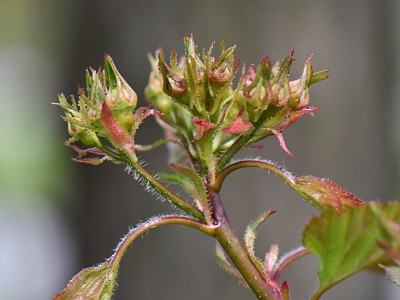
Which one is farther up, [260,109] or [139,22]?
[139,22]

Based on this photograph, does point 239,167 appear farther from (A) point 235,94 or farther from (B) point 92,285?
(B) point 92,285

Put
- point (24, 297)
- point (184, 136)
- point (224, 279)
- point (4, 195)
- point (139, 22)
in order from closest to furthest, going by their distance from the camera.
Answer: point (184, 136), point (224, 279), point (139, 22), point (24, 297), point (4, 195)

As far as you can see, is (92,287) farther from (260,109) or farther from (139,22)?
(139,22)

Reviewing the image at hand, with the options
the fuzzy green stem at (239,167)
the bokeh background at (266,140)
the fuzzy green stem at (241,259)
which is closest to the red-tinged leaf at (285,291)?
the fuzzy green stem at (241,259)

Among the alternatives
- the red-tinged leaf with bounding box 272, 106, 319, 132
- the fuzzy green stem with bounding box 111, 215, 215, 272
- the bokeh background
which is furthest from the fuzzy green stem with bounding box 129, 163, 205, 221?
the bokeh background

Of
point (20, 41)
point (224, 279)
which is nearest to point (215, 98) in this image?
point (224, 279)

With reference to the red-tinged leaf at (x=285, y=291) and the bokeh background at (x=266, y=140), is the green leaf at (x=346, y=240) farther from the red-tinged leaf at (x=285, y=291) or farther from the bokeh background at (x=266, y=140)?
the bokeh background at (x=266, y=140)
